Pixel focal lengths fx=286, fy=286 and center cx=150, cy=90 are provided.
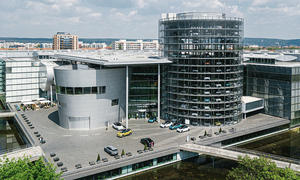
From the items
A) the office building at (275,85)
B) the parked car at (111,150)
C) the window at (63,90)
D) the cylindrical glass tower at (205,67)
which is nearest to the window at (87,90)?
the window at (63,90)

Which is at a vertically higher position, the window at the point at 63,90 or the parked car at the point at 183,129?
the window at the point at 63,90

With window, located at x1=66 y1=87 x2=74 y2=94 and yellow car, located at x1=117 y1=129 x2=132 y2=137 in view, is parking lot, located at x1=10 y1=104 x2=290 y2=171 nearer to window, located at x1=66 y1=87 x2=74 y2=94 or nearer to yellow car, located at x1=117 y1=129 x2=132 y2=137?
yellow car, located at x1=117 y1=129 x2=132 y2=137

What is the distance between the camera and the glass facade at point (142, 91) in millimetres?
71688

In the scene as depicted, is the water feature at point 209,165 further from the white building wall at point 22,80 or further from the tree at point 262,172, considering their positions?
the white building wall at point 22,80

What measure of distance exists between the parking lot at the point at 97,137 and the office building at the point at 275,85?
431 cm

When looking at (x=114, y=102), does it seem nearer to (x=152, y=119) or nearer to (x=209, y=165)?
(x=152, y=119)

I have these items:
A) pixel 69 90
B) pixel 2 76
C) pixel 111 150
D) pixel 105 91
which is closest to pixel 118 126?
pixel 105 91

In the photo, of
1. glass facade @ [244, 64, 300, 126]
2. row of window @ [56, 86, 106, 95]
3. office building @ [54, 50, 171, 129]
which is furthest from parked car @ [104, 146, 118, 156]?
glass facade @ [244, 64, 300, 126]

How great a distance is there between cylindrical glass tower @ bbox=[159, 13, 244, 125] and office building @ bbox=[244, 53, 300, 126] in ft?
38.5

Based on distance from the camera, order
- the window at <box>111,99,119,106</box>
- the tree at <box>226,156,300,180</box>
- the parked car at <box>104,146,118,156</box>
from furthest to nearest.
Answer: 1. the window at <box>111,99,119,106</box>
2. the parked car at <box>104,146,118,156</box>
3. the tree at <box>226,156,300,180</box>

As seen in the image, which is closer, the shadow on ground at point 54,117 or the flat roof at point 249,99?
the shadow on ground at point 54,117

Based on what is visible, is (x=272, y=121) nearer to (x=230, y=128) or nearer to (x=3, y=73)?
(x=230, y=128)

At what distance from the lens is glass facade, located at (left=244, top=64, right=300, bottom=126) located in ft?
236

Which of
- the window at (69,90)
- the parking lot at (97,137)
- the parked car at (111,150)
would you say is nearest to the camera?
the parked car at (111,150)
